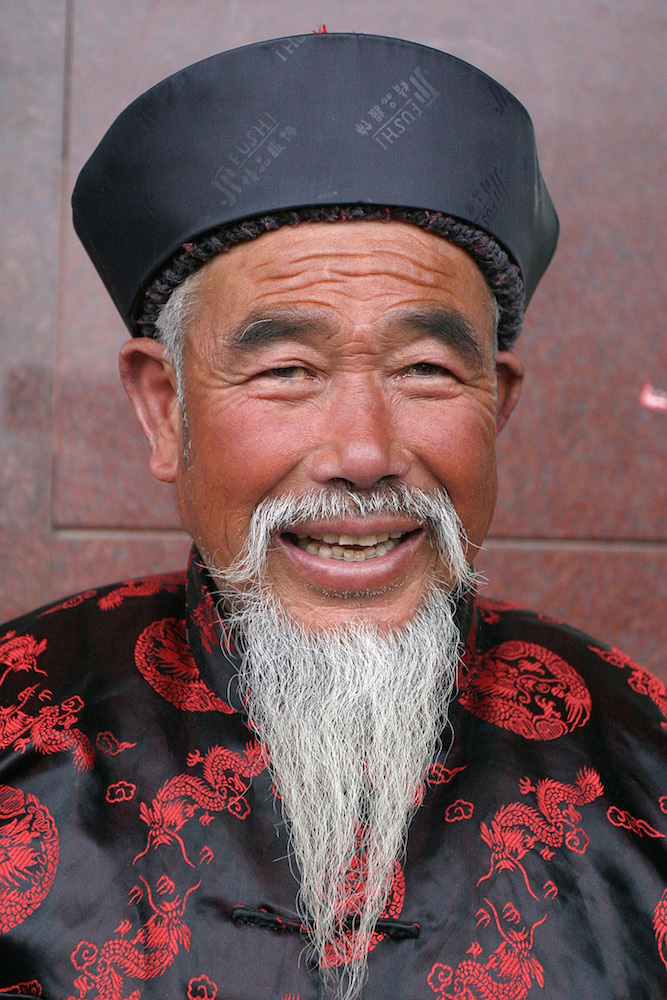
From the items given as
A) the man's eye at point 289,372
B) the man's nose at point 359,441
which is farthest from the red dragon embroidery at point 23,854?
the man's eye at point 289,372

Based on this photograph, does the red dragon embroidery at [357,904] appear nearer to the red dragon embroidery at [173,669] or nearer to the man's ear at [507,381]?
the red dragon embroidery at [173,669]

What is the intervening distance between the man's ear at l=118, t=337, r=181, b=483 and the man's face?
0.15m

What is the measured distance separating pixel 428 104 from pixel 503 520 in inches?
63.7

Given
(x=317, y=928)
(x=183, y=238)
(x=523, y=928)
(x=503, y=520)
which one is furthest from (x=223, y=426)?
(x=503, y=520)

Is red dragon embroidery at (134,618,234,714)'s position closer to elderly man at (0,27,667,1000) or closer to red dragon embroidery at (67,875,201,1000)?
elderly man at (0,27,667,1000)

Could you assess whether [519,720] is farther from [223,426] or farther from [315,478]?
[223,426]

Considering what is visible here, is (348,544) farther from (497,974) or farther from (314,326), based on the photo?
(497,974)

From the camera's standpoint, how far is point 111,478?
10.0ft

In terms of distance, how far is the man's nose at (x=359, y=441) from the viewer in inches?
68.7

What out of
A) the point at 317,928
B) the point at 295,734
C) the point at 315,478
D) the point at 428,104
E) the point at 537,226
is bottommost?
the point at 317,928

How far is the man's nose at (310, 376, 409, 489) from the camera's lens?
174cm

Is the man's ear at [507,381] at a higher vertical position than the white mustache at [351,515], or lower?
higher

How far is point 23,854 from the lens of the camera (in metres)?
1.64

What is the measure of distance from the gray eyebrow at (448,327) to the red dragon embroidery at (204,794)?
90 cm
